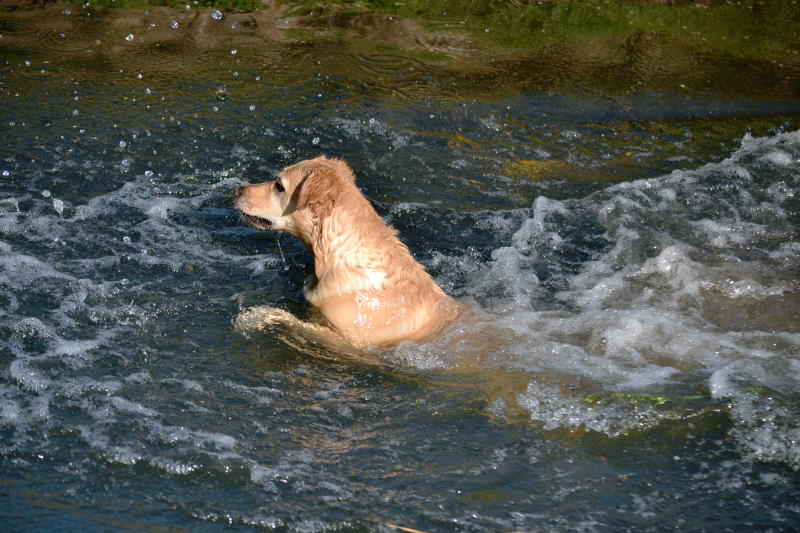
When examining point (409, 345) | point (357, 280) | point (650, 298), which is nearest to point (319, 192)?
point (357, 280)

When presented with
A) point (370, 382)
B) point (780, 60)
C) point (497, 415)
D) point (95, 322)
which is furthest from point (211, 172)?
point (780, 60)

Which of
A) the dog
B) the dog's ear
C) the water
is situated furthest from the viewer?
the dog's ear

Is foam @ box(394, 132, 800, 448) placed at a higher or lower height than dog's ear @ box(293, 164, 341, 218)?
lower

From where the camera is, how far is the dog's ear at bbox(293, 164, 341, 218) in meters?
6.75

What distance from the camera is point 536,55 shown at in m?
12.3

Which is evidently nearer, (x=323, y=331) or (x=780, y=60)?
Answer: (x=323, y=331)

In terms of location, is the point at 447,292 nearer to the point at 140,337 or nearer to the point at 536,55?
the point at 140,337

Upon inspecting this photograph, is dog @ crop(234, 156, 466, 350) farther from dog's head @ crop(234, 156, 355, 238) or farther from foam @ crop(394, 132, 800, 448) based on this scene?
foam @ crop(394, 132, 800, 448)

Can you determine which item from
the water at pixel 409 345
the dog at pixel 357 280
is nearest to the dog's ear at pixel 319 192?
the dog at pixel 357 280

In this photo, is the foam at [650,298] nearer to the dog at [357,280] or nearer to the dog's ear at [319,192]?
the dog at [357,280]

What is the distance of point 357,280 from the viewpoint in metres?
6.71

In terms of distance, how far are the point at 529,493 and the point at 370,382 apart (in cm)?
157

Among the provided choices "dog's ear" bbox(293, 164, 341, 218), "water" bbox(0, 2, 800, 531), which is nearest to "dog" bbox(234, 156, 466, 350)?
"dog's ear" bbox(293, 164, 341, 218)

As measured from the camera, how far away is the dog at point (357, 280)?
6.62 m
